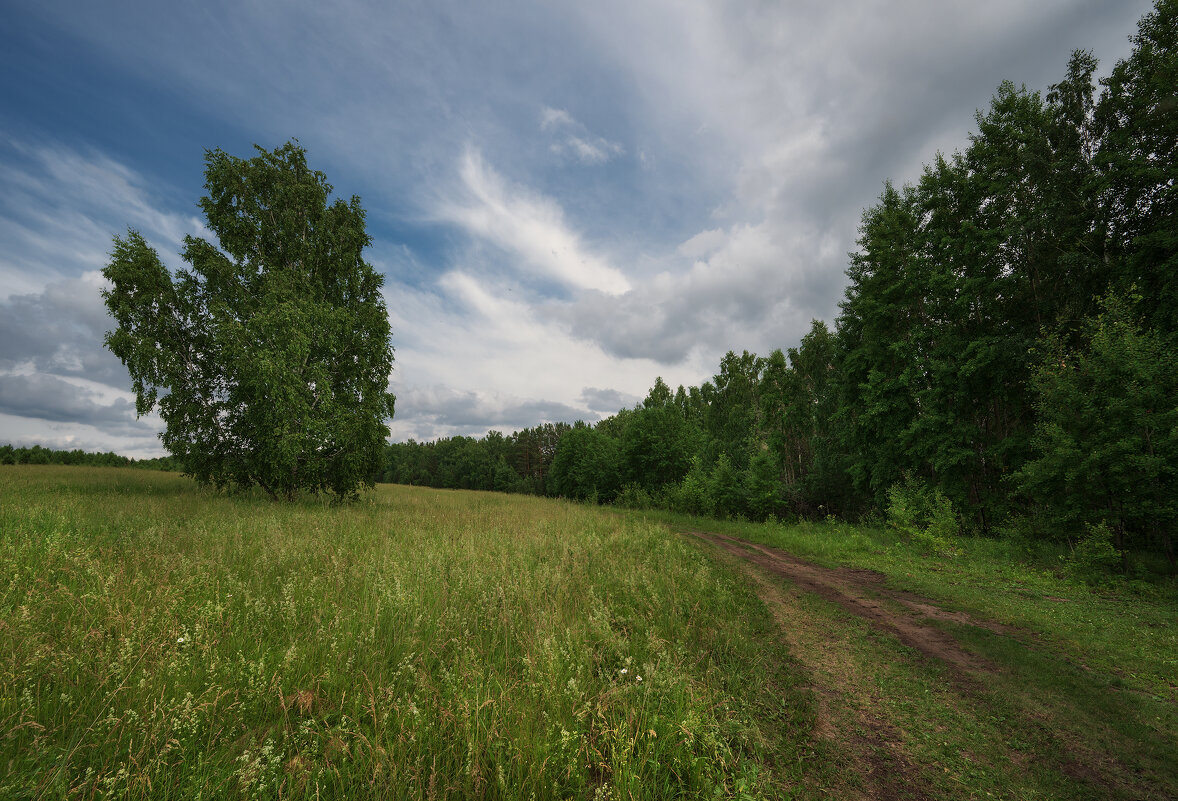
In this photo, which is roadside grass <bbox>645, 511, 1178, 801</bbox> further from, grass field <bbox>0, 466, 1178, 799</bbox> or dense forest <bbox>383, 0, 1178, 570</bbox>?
dense forest <bbox>383, 0, 1178, 570</bbox>

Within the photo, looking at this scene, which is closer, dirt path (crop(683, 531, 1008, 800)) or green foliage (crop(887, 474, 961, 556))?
dirt path (crop(683, 531, 1008, 800))

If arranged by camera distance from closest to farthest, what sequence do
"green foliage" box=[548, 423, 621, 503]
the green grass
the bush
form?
the green grass
the bush
"green foliage" box=[548, 423, 621, 503]

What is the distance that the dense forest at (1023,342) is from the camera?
1084 cm

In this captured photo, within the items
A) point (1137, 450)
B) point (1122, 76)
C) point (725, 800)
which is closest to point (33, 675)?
point (725, 800)

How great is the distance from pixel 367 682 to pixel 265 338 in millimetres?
15555

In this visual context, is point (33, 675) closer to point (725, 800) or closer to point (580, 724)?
point (580, 724)

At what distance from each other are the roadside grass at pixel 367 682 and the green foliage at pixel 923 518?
1204 centimetres

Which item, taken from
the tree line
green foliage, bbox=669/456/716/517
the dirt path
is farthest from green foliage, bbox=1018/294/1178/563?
the tree line

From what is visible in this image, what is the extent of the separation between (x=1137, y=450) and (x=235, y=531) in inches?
835

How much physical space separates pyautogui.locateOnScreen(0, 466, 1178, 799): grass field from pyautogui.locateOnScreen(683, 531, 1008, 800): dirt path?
1.4 inches

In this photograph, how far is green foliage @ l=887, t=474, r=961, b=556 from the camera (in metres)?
14.4

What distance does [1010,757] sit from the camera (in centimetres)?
354

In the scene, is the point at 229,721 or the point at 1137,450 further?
the point at 1137,450

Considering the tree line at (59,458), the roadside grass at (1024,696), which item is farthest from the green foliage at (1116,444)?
the tree line at (59,458)
